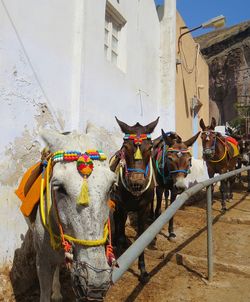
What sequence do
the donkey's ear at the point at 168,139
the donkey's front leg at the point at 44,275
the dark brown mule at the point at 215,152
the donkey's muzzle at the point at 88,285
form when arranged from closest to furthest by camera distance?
the donkey's muzzle at the point at 88,285 → the donkey's front leg at the point at 44,275 → the donkey's ear at the point at 168,139 → the dark brown mule at the point at 215,152

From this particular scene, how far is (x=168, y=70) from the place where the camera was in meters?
9.36

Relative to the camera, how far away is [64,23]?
17.0ft

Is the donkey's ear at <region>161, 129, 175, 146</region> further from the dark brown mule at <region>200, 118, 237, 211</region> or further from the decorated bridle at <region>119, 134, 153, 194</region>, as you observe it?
the dark brown mule at <region>200, 118, 237, 211</region>

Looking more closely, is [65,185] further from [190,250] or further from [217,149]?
[217,149]

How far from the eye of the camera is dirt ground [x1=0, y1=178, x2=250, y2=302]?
12.8 ft

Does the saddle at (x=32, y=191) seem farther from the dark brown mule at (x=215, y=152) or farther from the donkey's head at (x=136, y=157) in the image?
the dark brown mule at (x=215, y=152)

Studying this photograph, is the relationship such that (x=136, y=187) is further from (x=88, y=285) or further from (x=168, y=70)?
(x=168, y=70)

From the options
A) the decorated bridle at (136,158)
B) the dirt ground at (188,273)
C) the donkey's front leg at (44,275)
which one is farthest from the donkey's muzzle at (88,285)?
the decorated bridle at (136,158)

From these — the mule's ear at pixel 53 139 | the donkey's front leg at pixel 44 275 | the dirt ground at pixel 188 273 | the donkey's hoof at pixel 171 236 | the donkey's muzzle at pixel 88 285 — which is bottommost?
the dirt ground at pixel 188 273

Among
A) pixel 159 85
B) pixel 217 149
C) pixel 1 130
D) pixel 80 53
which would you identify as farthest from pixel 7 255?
pixel 159 85

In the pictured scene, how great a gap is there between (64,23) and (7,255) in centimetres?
360

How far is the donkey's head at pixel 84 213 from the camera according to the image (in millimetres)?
1865

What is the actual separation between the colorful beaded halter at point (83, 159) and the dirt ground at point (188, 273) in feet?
7.51

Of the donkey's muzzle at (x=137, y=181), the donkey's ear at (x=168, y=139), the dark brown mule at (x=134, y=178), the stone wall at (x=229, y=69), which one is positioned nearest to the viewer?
the donkey's muzzle at (x=137, y=181)
